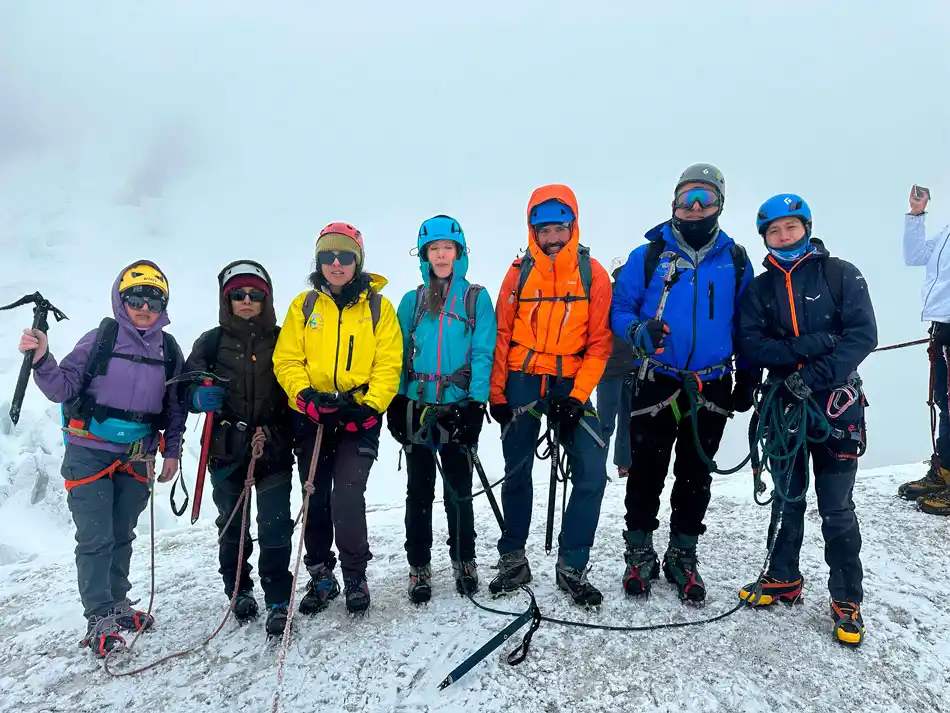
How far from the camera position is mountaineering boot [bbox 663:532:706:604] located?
13.7 feet

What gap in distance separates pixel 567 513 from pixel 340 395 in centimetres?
193

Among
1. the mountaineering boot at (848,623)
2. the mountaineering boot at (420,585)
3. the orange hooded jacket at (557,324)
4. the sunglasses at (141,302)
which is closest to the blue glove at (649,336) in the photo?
the orange hooded jacket at (557,324)


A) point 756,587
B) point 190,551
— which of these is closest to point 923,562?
point 756,587

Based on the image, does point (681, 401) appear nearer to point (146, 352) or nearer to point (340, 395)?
point (340, 395)

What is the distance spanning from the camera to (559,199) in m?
4.23

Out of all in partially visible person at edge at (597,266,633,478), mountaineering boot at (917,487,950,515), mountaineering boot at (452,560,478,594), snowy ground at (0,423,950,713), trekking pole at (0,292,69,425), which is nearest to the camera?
snowy ground at (0,423,950,713)

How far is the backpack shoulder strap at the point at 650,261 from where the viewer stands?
4.19 m

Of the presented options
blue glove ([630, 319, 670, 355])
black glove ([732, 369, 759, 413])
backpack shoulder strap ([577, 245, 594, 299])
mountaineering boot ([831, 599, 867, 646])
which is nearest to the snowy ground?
mountaineering boot ([831, 599, 867, 646])

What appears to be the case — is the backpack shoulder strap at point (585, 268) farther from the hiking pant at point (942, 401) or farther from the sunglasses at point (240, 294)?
the hiking pant at point (942, 401)

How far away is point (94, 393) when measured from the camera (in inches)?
157

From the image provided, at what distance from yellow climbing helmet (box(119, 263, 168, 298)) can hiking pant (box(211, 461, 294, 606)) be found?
5.13 feet

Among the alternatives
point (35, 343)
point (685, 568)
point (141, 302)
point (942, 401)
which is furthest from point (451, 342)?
point (942, 401)

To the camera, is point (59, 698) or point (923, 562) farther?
point (923, 562)

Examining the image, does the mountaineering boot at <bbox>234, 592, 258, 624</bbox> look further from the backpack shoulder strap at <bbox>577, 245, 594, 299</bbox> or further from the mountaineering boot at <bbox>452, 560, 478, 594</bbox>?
the backpack shoulder strap at <bbox>577, 245, 594, 299</bbox>
